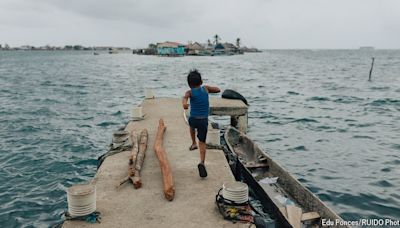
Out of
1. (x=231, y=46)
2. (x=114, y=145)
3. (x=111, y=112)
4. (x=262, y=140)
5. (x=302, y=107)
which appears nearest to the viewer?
(x=114, y=145)

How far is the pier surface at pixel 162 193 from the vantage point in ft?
20.0

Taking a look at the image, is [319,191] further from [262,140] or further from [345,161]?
[262,140]

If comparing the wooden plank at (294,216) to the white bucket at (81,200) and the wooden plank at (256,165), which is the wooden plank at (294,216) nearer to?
the wooden plank at (256,165)

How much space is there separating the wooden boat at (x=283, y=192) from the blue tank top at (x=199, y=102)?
280cm

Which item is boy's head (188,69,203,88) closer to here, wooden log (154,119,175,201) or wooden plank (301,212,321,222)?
wooden log (154,119,175,201)

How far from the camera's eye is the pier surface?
611cm

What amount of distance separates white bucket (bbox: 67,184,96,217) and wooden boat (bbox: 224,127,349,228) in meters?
4.11

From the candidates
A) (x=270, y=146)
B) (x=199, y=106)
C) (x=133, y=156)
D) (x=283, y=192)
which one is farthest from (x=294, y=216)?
(x=270, y=146)

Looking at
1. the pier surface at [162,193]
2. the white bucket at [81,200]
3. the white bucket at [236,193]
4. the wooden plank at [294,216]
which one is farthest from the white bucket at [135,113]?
the white bucket at [236,193]

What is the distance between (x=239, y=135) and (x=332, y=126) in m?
8.72

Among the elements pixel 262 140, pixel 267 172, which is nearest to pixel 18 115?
pixel 262 140

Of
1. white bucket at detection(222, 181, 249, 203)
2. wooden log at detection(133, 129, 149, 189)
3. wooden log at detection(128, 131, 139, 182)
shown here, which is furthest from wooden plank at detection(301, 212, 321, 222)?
wooden log at detection(128, 131, 139, 182)

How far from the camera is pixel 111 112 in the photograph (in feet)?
83.4

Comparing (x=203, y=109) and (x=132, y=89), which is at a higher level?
(x=203, y=109)
